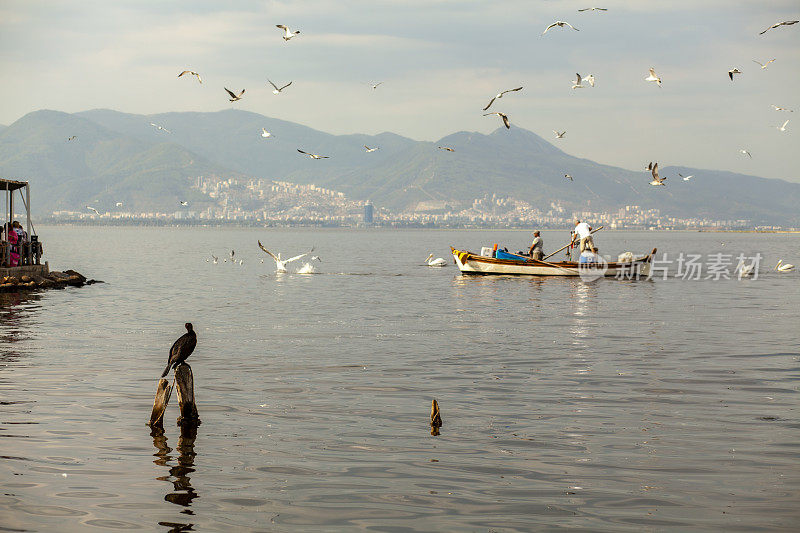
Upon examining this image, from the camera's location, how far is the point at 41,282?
4712 centimetres

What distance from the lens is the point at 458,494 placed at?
38.0 ft

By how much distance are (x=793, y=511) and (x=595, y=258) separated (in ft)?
154

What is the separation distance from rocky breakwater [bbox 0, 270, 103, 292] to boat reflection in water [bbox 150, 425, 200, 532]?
105ft

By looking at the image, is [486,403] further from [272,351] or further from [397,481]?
[272,351]

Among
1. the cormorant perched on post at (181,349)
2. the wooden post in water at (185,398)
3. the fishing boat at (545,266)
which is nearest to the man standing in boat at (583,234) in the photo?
the fishing boat at (545,266)

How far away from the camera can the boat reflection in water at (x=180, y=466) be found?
11156mm

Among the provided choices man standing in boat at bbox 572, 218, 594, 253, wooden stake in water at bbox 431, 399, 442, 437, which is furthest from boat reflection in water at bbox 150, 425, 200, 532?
man standing in boat at bbox 572, 218, 594, 253

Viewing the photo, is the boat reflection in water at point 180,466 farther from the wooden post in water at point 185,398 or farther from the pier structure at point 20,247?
the pier structure at point 20,247

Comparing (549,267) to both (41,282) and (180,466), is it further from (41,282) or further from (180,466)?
(180,466)

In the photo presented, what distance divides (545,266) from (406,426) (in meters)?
42.8

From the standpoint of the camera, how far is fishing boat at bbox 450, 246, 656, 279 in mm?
57312

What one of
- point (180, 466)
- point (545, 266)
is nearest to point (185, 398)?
point (180, 466)

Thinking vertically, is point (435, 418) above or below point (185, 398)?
below

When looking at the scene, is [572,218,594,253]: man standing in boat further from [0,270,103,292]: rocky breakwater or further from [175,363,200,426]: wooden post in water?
[175,363,200,426]: wooden post in water
